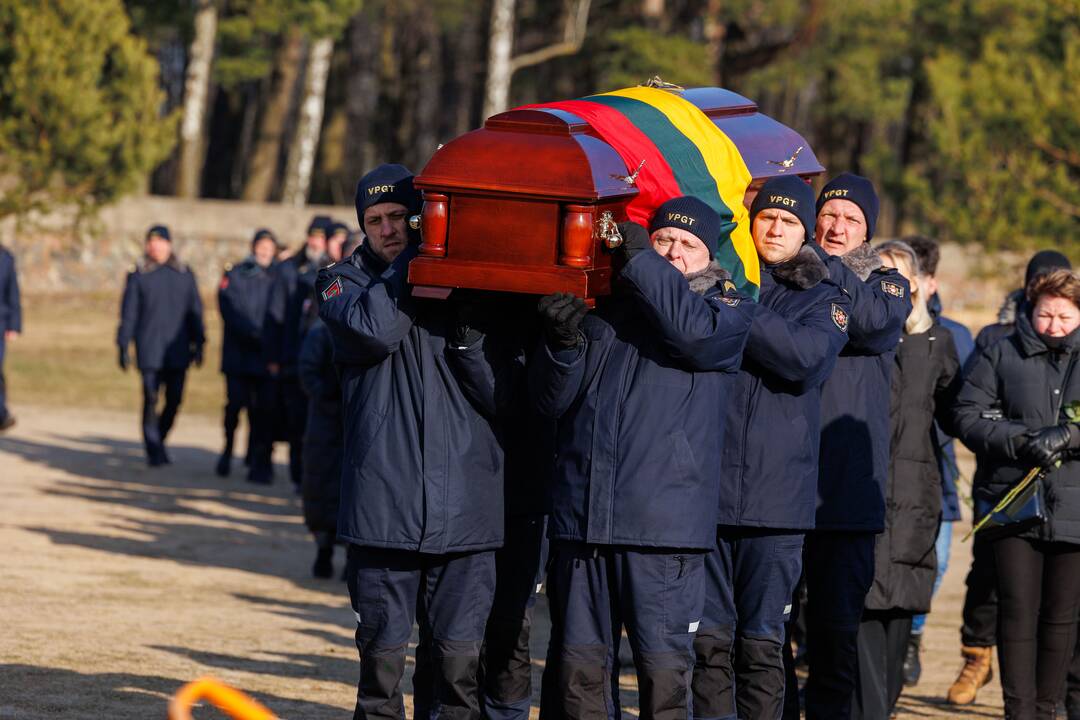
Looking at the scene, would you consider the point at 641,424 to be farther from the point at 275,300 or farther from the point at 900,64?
the point at 900,64

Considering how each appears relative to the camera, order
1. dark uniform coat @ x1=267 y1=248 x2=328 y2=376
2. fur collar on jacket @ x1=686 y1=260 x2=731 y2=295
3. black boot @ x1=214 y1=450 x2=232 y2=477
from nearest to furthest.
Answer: fur collar on jacket @ x1=686 y1=260 x2=731 y2=295, dark uniform coat @ x1=267 y1=248 x2=328 y2=376, black boot @ x1=214 y1=450 x2=232 y2=477

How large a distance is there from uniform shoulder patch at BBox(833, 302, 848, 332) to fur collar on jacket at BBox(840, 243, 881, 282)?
50cm

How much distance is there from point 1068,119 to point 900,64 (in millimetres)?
18894

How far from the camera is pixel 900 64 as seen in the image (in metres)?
42.0

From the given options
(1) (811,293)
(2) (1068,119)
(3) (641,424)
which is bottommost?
(3) (641,424)

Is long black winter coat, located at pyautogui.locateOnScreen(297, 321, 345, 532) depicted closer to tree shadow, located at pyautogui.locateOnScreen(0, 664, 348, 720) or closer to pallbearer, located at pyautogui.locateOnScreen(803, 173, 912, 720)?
tree shadow, located at pyautogui.locateOnScreen(0, 664, 348, 720)

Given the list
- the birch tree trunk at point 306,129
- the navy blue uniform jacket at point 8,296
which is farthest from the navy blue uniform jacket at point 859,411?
the birch tree trunk at point 306,129

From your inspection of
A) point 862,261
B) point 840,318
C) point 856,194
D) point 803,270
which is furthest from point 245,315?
point 840,318

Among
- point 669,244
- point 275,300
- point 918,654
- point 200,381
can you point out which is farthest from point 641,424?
point 200,381

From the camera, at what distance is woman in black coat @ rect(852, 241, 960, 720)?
7.21 metres

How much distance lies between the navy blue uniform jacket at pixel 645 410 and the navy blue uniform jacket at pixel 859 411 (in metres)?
0.85

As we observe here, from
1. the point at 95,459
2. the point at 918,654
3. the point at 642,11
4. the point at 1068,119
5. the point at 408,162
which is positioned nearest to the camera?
the point at 918,654

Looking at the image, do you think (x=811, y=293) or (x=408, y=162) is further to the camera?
(x=408, y=162)

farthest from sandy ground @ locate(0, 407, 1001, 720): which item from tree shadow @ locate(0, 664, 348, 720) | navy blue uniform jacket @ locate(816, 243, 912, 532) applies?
navy blue uniform jacket @ locate(816, 243, 912, 532)
